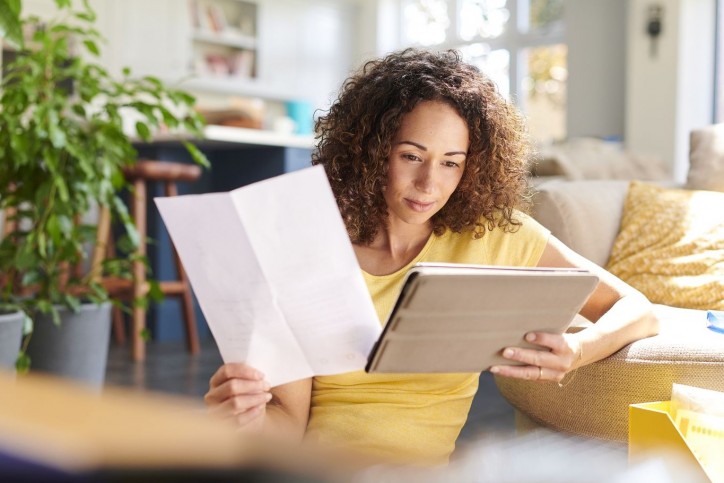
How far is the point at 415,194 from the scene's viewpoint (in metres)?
1.33

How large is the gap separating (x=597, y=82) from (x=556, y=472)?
21.5ft

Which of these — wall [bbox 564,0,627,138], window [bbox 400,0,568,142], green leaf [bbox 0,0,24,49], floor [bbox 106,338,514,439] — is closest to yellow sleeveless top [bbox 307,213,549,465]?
green leaf [bbox 0,0,24,49]

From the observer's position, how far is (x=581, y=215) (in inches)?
82.7

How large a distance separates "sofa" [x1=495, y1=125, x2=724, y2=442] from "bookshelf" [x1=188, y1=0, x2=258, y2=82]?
5.48m

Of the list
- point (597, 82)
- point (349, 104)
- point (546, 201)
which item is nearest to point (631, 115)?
point (597, 82)

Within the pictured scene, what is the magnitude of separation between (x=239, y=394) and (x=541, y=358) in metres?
0.37

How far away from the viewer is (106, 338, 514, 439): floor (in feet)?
9.95

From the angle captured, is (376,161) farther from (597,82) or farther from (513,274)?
(597,82)

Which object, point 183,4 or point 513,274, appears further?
point 183,4

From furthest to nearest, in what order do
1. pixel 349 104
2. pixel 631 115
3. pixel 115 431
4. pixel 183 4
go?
pixel 183 4
pixel 631 115
pixel 349 104
pixel 115 431

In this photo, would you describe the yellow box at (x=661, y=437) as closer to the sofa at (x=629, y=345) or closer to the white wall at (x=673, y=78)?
the sofa at (x=629, y=345)

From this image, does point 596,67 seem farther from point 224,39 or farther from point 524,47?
point 224,39

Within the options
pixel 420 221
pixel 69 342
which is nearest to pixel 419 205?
pixel 420 221

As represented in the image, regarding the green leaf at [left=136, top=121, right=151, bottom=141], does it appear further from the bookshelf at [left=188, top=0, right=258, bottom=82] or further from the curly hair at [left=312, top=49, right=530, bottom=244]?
the bookshelf at [left=188, top=0, right=258, bottom=82]
